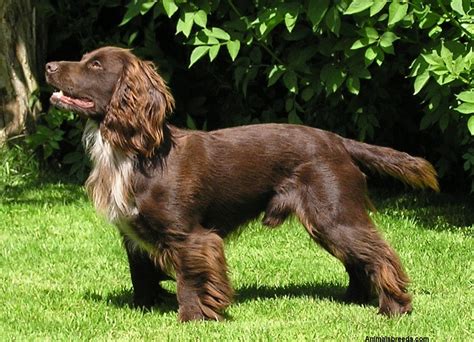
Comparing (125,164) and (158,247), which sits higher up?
(125,164)

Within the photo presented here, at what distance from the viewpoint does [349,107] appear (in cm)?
889

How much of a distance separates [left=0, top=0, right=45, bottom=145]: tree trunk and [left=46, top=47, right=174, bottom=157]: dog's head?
4.17 metres

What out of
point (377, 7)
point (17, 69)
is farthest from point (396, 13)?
point (17, 69)

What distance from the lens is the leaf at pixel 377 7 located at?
7.14 m

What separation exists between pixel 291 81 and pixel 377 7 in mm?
1357

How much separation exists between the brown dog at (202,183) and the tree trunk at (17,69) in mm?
4136

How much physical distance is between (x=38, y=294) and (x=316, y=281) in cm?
175

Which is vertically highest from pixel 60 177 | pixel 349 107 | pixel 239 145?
pixel 239 145

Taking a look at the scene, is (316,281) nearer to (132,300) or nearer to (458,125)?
(132,300)

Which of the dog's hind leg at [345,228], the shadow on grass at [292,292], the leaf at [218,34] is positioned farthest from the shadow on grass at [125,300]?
the leaf at [218,34]

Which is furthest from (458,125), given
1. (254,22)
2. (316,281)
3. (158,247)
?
(158,247)

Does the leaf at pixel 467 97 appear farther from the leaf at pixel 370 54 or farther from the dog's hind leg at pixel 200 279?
the dog's hind leg at pixel 200 279

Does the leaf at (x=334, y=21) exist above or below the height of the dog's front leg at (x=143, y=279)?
above

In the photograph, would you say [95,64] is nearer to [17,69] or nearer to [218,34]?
[218,34]
